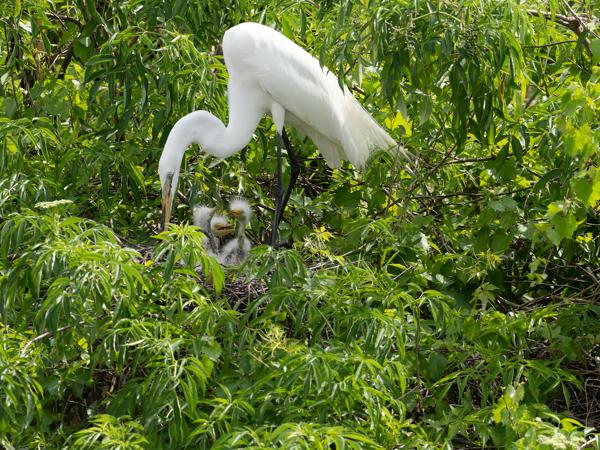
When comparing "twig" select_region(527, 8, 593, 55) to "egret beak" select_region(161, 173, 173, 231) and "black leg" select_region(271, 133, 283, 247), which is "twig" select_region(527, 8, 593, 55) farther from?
"egret beak" select_region(161, 173, 173, 231)

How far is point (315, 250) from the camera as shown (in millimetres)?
3783

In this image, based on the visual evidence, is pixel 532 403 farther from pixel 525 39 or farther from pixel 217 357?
pixel 525 39

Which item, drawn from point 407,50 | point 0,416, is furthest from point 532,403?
point 0,416

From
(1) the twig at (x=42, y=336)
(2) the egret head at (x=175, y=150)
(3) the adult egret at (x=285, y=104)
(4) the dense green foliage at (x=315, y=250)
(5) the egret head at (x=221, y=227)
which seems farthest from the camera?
(3) the adult egret at (x=285, y=104)

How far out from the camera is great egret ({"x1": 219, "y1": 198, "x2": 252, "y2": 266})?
476 centimetres

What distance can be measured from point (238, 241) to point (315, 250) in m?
1.09

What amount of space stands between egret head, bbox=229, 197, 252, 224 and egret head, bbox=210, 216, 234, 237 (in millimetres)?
51

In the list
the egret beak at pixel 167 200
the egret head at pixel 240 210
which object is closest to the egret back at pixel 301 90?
the egret head at pixel 240 210

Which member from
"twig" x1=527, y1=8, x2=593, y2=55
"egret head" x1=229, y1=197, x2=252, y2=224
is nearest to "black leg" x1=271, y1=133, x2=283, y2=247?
"egret head" x1=229, y1=197, x2=252, y2=224

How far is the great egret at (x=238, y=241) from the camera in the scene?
476 centimetres

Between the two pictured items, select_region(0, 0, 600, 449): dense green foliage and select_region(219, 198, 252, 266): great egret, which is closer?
select_region(0, 0, 600, 449): dense green foliage

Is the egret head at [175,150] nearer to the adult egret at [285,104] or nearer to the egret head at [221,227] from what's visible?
the adult egret at [285,104]

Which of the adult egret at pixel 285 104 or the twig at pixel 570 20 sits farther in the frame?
the adult egret at pixel 285 104

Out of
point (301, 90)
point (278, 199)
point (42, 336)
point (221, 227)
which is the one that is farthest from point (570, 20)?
point (42, 336)
